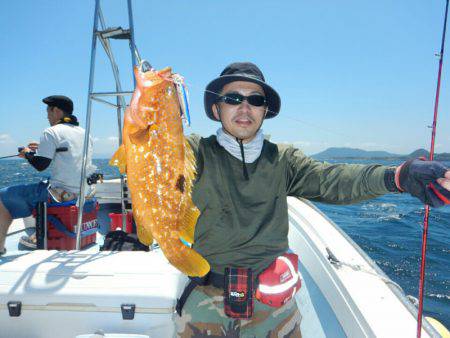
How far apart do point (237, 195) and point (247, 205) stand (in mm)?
Result: 110

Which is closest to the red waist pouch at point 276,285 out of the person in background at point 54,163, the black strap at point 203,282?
the black strap at point 203,282

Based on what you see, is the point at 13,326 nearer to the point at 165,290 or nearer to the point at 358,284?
the point at 165,290

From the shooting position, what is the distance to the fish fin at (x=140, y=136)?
5.46 ft

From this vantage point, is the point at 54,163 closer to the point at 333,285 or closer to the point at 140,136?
the point at 140,136

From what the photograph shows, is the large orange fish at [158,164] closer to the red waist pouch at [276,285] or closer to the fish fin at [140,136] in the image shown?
the fish fin at [140,136]

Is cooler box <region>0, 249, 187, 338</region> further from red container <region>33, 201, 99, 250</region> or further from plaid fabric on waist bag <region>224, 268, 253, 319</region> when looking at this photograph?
red container <region>33, 201, 99, 250</region>

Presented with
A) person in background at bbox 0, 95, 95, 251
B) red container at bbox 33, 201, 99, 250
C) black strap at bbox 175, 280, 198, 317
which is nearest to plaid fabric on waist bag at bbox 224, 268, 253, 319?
black strap at bbox 175, 280, 198, 317

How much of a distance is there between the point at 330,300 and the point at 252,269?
1.28 m

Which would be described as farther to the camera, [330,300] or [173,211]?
[330,300]

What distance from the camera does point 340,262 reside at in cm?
313

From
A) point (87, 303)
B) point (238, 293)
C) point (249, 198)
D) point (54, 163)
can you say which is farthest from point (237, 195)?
point (54, 163)

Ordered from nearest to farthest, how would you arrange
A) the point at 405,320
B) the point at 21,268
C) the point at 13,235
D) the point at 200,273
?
the point at 200,273 → the point at 405,320 → the point at 21,268 → the point at 13,235

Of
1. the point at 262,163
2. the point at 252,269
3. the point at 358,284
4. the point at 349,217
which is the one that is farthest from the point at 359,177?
the point at 349,217

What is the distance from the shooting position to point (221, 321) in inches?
86.4
